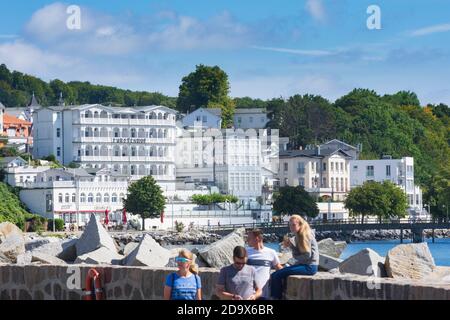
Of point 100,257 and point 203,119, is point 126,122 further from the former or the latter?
point 100,257

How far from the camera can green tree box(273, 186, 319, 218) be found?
13375 centimetres

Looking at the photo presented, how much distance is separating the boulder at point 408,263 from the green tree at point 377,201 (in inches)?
4413

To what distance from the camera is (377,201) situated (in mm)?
135750

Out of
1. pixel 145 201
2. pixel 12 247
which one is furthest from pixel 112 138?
pixel 12 247

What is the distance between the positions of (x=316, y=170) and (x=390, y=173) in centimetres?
864

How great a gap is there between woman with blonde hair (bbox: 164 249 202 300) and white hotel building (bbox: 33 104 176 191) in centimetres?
12511

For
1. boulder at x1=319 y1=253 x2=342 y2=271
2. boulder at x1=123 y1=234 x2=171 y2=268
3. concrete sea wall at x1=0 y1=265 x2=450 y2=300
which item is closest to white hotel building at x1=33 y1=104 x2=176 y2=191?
boulder at x1=319 y1=253 x2=342 y2=271

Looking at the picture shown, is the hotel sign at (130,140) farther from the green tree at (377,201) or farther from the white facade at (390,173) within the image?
the white facade at (390,173)

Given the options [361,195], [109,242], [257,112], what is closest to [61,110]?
[361,195]

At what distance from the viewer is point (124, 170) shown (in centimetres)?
14875

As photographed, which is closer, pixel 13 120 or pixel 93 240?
pixel 93 240

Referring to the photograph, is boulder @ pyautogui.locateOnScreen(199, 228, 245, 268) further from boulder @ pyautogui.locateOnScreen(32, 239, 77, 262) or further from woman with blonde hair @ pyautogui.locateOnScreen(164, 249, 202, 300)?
woman with blonde hair @ pyautogui.locateOnScreen(164, 249, 202, 300)

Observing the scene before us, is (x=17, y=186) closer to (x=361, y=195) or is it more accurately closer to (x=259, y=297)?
(x=361, y=195)
